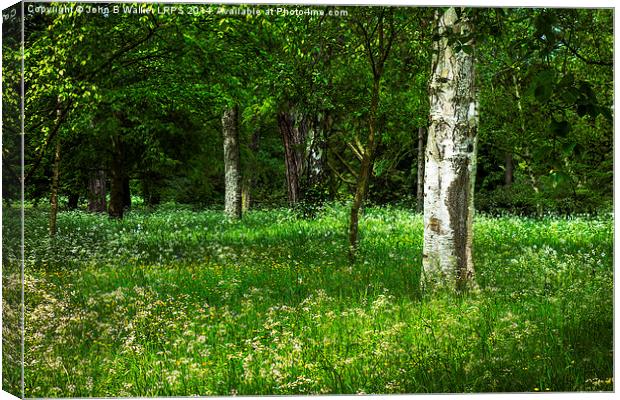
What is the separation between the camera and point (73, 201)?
6.42 meters

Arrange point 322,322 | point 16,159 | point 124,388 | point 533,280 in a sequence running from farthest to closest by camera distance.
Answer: point 533,280 → point 322,322 → point 124,388 → point 16,159

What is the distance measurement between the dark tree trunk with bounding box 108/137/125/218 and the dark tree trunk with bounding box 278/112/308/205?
1.64 m

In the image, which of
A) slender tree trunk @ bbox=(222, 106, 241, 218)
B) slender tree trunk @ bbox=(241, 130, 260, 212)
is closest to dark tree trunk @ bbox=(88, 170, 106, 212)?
slender tree trunk @ bbox=(222, 106, 241, 218)

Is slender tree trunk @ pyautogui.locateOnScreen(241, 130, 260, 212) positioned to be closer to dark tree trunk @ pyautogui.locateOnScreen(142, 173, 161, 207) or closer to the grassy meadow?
the grassy meadow

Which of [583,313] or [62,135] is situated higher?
[62,135]

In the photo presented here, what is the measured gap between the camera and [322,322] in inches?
258

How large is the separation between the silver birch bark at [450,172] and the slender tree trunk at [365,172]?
590 mm

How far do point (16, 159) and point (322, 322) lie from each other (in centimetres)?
292

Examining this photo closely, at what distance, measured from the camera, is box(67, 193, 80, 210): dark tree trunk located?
6379 mm

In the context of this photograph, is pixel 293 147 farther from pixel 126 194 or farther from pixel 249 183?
pixel 126 194

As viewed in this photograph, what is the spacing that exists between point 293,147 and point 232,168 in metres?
0.80

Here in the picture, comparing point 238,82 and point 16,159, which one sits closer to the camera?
point 16,159

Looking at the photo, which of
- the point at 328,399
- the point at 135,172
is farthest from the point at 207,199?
the point at 328,399

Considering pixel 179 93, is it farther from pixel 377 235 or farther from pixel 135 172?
pixel 377 235
